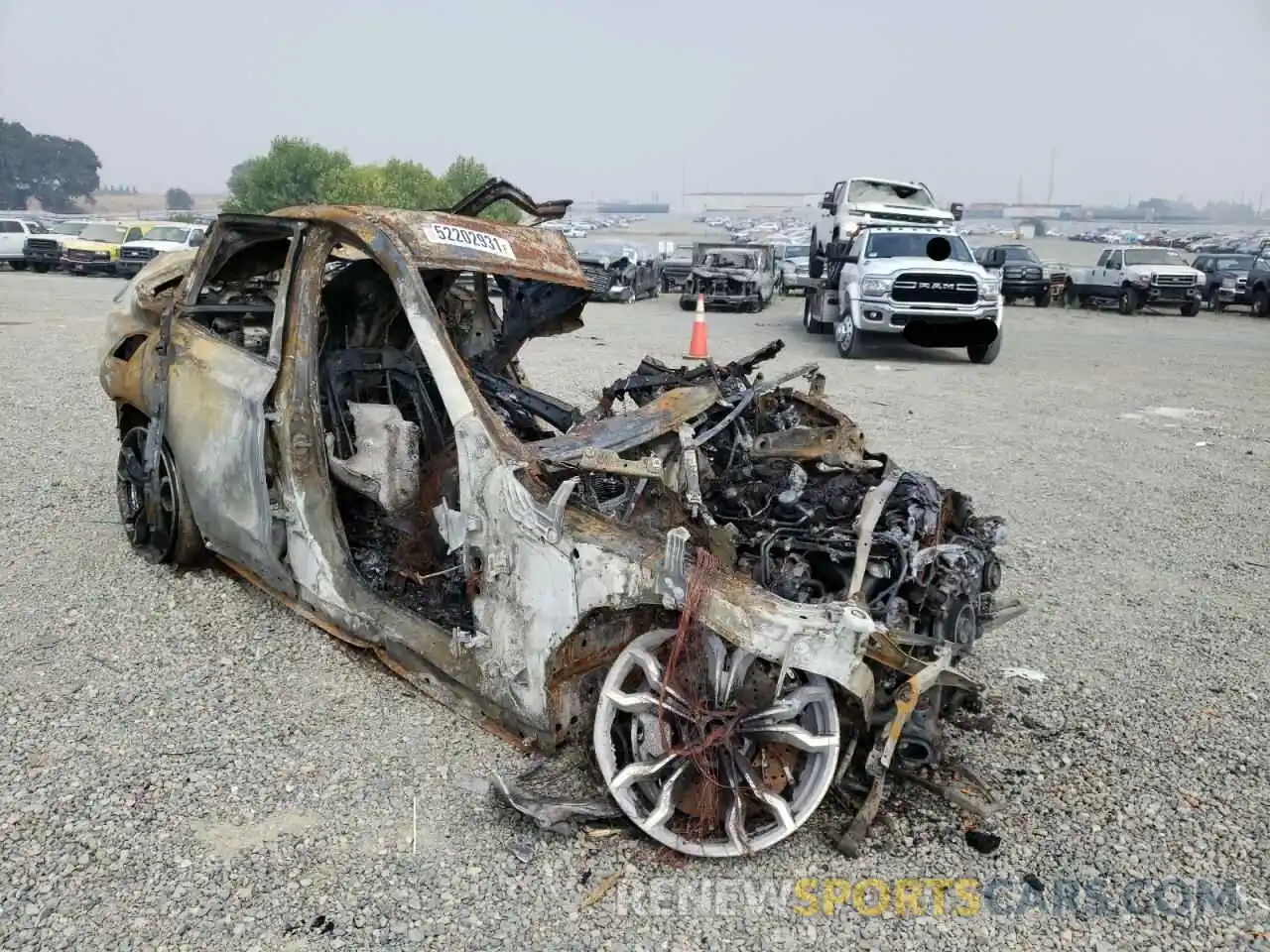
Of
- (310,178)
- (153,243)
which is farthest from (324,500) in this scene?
(310,178)

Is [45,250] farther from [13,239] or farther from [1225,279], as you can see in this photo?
[1225,279]

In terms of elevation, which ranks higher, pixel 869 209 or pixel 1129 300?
pixel 869 209

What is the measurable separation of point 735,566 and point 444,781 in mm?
1161

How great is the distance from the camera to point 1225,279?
23875mm

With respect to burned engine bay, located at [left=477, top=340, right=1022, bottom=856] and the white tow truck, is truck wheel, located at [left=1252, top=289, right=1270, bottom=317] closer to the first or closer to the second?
the white tow truck

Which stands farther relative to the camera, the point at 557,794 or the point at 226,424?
the point at 226,424

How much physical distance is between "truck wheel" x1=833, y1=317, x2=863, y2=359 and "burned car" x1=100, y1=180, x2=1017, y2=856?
952cm

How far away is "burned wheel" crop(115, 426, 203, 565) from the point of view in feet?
14.6

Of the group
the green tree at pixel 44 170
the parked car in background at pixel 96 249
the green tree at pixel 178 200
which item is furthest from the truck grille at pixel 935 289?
the green tree at pixel 178 200

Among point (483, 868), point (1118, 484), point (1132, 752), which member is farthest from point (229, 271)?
point (1118, 484)

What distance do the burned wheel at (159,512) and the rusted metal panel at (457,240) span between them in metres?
1.35

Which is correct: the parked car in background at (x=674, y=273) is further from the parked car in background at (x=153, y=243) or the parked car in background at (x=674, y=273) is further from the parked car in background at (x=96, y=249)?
the parked car in background at (x=96, y=249)

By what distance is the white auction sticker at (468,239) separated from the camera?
148 inches

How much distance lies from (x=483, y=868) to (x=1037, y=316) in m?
23.0
